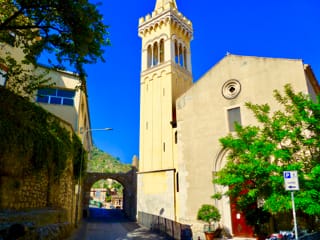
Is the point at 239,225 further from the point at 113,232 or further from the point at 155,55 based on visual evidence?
the point at 155,55

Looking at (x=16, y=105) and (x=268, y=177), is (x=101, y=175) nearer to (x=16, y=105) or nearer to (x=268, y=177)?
(x=16, y=105)

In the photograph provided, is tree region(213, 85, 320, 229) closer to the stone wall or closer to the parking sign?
the parking sign

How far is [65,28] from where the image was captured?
988cm

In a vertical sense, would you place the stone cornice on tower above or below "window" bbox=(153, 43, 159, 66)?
above

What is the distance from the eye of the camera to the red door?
50.2 feet

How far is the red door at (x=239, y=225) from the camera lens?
1531 centimetres

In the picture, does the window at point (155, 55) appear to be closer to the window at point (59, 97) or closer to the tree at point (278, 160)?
the window at point (59, 97)

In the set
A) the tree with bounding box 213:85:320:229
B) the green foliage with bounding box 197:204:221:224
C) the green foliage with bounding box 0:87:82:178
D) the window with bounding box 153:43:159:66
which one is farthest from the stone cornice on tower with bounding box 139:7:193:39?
the green foliage with bounding box 197:204:221:224

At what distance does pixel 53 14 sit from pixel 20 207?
8.10 m

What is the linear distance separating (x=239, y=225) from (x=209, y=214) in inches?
85.4

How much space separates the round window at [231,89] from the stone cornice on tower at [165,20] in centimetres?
1264

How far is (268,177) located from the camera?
36.8 ft

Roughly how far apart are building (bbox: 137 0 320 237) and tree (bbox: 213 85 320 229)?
4077 mm

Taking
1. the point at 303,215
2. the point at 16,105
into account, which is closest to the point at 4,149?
the point at 16,105
